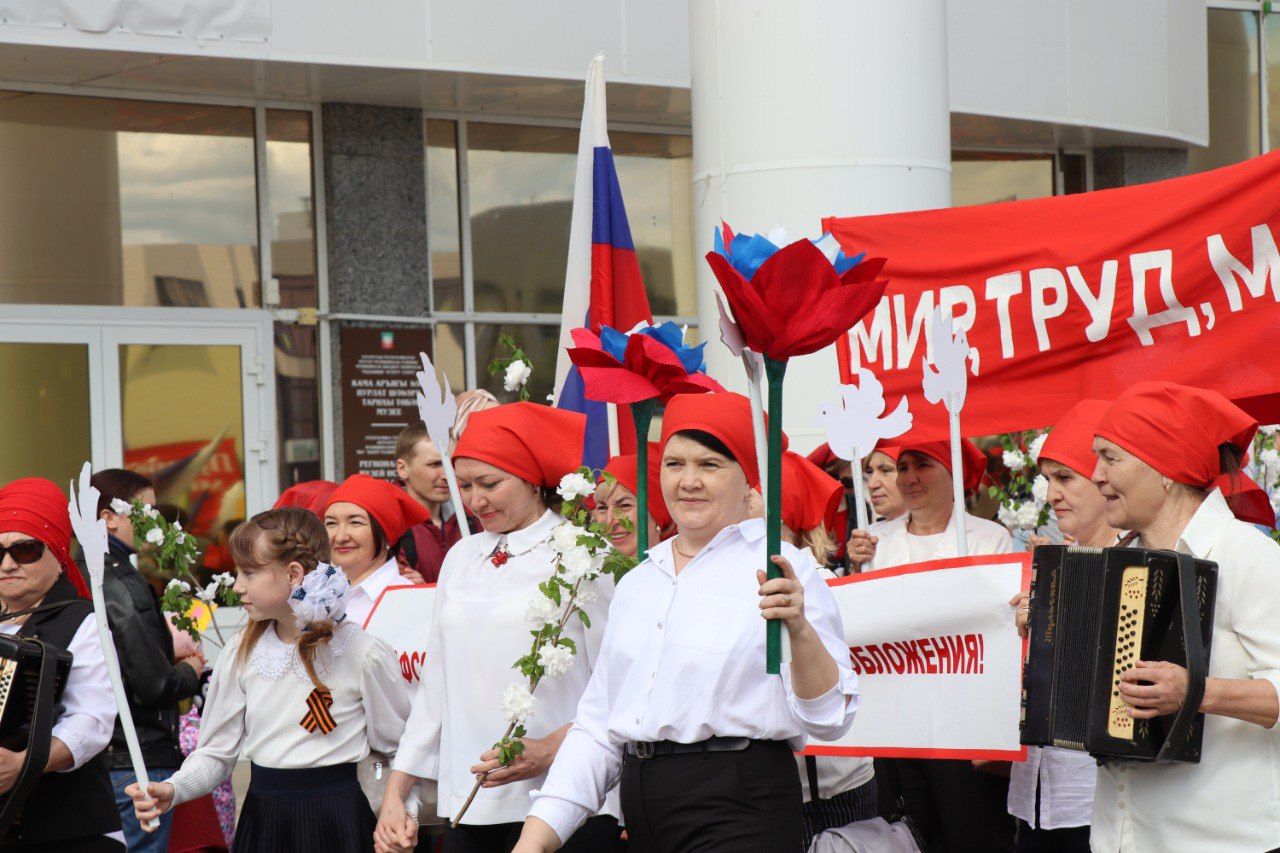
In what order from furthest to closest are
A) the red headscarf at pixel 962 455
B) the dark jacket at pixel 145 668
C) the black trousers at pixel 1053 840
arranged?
the red headscarf at pixel 962 455
the dark jacket at pixel 145 668
the black trousers at pixel 1053 840

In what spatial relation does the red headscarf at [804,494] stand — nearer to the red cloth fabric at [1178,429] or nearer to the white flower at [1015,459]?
the red cloth fabric at [1178,429]

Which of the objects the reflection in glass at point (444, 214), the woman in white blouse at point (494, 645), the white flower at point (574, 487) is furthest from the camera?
the reflection in glass at point (444, 214)

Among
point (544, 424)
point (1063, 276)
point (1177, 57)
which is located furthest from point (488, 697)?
point (1177, 57)

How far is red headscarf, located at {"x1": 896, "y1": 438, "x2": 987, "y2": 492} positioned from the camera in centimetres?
592

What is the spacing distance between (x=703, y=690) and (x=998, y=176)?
11239 millimetres

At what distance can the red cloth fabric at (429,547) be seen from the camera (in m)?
6.86

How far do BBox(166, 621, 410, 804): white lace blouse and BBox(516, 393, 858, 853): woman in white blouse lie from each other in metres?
1.29

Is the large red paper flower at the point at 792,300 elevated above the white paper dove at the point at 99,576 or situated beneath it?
elevated above

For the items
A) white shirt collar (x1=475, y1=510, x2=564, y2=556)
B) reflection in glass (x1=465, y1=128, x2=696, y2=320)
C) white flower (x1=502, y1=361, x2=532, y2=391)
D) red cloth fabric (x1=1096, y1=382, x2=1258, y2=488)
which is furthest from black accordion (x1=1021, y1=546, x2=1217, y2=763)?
reflection in glass (x1=465, y1=128, x2=696, y2=320)

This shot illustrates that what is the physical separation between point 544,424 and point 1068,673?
174 centimetres

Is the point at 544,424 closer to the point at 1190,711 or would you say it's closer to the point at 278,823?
the point at 278,823

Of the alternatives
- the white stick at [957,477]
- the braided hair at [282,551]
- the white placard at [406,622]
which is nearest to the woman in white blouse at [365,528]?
the white placard at [406,622]

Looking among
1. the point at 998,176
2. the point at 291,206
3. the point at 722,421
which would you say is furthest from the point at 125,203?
the point at 722,421

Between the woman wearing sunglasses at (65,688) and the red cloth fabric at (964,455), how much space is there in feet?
9.06
